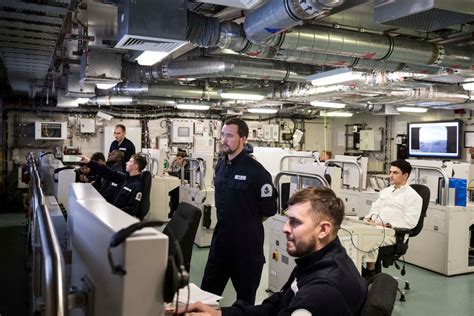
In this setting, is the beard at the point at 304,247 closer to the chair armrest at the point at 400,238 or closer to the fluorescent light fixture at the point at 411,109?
the chair armrest at the point at 400,238

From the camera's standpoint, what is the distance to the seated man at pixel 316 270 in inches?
59.5

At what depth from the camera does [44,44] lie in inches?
155

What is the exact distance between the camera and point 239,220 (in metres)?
2.90

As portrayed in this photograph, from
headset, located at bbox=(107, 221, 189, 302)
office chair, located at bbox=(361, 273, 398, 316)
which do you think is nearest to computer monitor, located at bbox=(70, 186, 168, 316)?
headset, located at bbox=(107, 221, 189, 302)

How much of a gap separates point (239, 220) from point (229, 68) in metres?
2.61

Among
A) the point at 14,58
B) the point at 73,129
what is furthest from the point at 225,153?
the point at 73,129

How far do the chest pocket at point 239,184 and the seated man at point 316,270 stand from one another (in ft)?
3.51

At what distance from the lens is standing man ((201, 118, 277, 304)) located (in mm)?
2842

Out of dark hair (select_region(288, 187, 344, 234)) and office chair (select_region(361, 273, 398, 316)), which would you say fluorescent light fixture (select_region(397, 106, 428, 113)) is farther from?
office chair (select_region(361, 273, 398, 316))

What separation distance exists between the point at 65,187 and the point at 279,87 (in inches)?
199

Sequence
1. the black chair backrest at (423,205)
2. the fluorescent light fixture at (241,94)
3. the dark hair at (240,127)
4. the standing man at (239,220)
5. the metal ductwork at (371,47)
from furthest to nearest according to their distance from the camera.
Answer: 1. the fluorescent light fixture at (241,94)
2. the black chair backrest at (423,205)
3. the metal ductwork at (371,47)
4. the dark hair at (240,127)
5. the standing man at (239,220)

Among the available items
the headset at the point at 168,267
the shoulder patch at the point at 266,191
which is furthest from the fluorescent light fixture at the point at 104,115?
the headset at the point at 168,267

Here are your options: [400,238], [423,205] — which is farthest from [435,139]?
[400,238]

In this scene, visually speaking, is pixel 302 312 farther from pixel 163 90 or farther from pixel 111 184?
pixel 163 90
